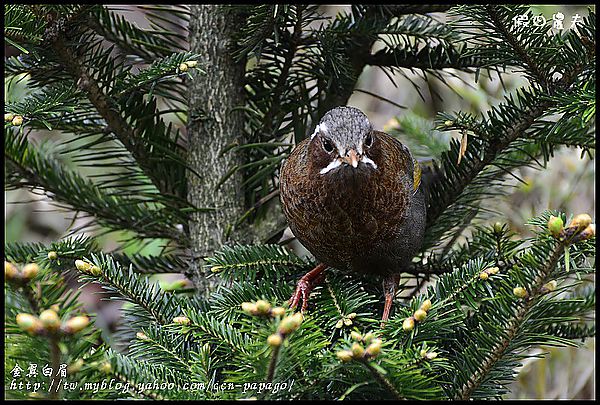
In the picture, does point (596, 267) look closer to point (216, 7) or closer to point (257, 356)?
point (257, 356)

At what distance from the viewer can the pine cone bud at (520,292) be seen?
1.23m

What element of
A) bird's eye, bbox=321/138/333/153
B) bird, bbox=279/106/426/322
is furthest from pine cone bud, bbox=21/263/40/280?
bird's eye, bbox=321/138/333/153

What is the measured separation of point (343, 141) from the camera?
1.73m

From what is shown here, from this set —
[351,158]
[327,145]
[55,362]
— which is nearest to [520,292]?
[351,158]

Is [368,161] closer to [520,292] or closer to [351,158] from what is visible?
[351,158]

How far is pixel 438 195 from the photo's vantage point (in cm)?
207

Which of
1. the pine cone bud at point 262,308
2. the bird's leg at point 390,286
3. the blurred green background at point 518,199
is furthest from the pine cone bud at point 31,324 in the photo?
the blurred green background at point 518,199

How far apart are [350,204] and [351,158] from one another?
0.15m

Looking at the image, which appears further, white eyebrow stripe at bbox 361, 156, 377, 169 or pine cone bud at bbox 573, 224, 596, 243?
white eyebrow stripe at bbox 361, 156, 377, 169

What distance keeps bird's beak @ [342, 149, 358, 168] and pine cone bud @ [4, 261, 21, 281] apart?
3.08ft

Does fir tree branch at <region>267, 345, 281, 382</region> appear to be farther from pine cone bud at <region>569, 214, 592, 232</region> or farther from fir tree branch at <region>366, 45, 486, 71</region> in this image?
fir tree branch at <region>366, 45, 486, 71</region>

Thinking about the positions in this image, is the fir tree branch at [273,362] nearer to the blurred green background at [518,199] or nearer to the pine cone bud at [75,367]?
the pine cone bud at [75,367]

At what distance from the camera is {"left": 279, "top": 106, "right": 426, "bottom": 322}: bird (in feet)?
5.78

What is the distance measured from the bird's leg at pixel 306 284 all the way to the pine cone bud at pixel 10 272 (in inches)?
34.2
